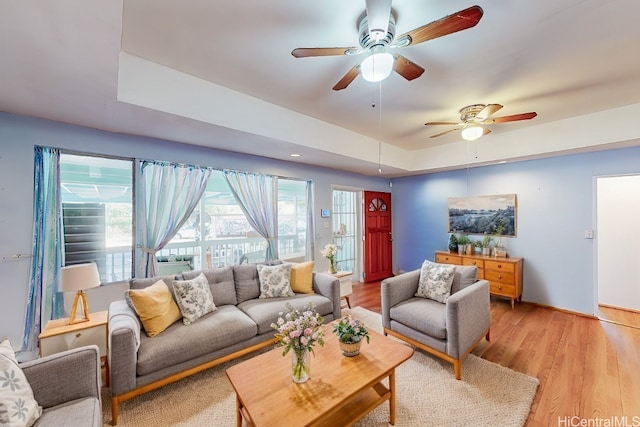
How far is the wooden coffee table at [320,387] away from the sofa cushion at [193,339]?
22.9 inches

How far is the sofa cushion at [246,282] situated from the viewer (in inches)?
116

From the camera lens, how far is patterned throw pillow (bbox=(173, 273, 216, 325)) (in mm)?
2375

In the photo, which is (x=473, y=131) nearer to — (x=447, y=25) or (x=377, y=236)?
(x=447, y=25)

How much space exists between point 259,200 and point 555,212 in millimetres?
4456

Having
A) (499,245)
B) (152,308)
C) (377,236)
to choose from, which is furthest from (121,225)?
(499,245)

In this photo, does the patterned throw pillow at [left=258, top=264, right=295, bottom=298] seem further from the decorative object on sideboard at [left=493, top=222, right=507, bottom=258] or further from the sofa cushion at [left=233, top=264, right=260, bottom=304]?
the decorative object on sideboard at [left=493, top=222, right=507, bottom=258]

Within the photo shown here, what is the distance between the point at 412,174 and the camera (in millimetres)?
5426

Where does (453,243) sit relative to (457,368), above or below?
above

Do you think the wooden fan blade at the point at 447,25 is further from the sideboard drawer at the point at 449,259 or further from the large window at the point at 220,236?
the sideboard drawer at the point at 449,259

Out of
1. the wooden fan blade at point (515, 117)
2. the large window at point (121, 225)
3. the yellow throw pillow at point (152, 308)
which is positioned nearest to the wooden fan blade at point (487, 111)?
the wooden fan blade at point (515, 117)

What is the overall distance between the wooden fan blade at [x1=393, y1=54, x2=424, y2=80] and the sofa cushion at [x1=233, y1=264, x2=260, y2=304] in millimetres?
2571

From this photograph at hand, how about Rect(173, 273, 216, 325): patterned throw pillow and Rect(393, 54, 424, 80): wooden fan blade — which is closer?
Rect(393, 54, 424, 80): wooden fan blade

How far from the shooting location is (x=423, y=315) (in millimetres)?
2482

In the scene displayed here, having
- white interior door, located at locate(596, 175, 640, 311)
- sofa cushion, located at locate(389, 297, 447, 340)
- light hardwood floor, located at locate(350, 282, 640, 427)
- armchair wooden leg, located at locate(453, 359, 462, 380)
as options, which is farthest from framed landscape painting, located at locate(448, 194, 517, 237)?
armchair wooden leg, located at locate(453, 359, 462, 380)
